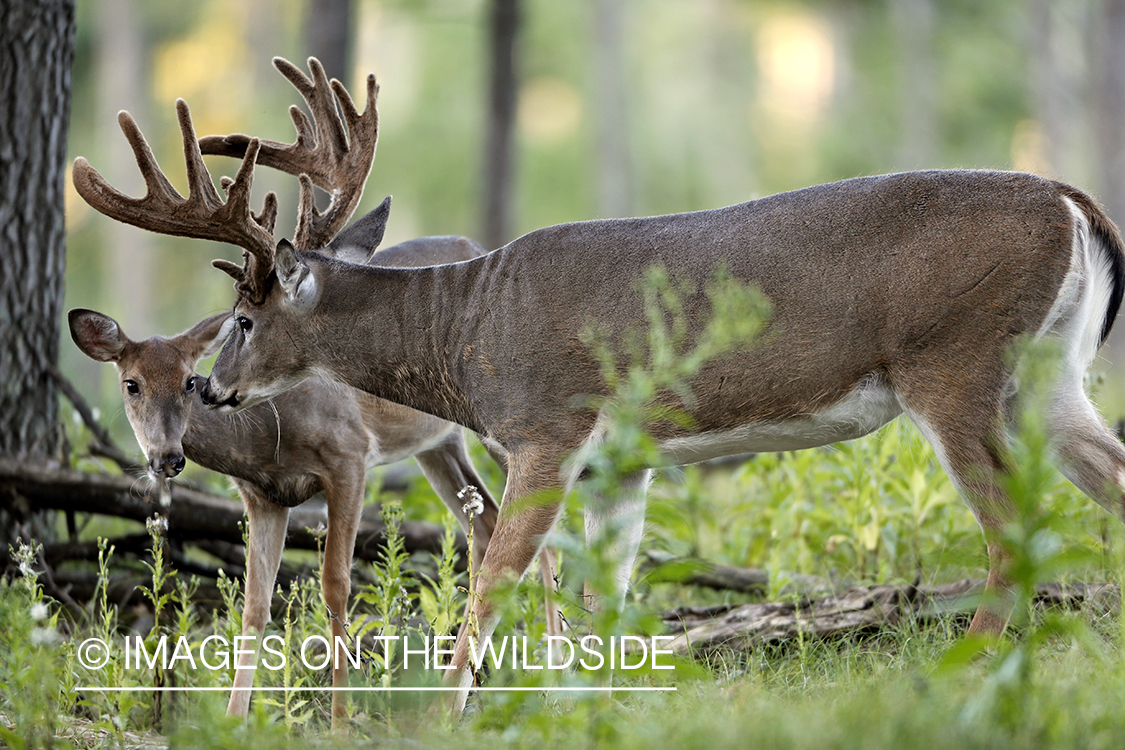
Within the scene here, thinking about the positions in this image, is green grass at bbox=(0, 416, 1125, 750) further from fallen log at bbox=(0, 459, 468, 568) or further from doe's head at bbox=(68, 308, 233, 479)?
doe's head at bbox=(68, 308, 233, 479)

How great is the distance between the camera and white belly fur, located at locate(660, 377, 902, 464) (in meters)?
3.64

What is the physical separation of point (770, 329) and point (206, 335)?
7.99ft

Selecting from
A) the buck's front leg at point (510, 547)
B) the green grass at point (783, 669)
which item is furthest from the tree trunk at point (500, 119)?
the buck's front leg at point (510, 547)

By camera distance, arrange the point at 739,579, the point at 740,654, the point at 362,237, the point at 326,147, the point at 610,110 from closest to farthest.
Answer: the point at 740,654 → the point at 362,237 → the point at 326,147 → the point at 739,579 → the point at 610,110

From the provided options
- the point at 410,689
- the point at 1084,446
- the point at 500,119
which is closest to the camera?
the point at 410,689

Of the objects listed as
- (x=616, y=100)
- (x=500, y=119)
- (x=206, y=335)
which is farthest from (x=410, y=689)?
Answer: (x=616, y=100)

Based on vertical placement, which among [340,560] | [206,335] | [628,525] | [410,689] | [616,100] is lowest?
[340,560]

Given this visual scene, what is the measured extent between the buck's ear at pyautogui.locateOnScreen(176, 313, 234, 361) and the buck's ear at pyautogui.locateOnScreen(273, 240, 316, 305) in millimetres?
557

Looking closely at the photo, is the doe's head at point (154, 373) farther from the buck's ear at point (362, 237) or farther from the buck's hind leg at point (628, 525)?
the buck's hind leg at point (628, 525)

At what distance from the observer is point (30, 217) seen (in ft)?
18.5

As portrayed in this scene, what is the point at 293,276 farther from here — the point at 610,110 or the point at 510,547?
the point at 610,110

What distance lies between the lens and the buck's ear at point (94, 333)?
4.58 meters

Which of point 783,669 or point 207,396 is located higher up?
point 207,396

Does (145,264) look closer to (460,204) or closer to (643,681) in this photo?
(460,204)
